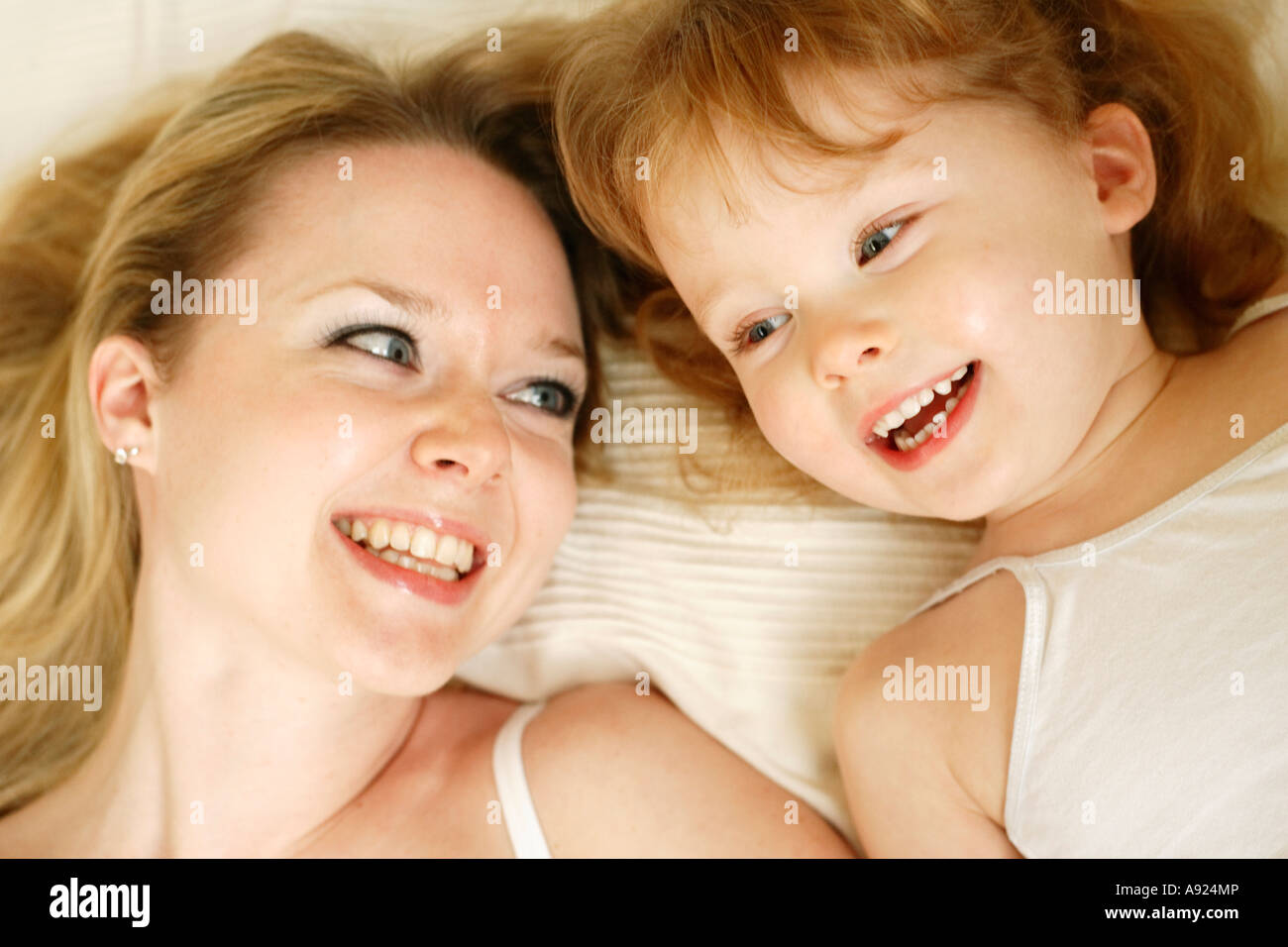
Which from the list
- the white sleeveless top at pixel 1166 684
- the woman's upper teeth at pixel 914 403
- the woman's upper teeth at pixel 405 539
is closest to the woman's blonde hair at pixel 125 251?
the woman's upper teeth at pixel 405 539

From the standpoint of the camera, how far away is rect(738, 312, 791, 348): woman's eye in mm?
1411

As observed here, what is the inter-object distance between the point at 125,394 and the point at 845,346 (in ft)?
3.11

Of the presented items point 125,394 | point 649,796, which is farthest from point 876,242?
point 125,394

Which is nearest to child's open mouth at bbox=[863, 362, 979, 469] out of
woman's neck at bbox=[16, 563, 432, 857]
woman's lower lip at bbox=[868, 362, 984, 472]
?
woman's lower lip at bbox=[868, 362, 984, 472]

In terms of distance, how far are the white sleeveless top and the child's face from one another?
15cm

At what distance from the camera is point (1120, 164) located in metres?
1.44

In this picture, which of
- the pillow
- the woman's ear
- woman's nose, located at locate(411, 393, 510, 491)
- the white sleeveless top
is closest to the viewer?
the white sleeveless top

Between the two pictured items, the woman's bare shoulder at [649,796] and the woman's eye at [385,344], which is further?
the woman's bare shoulder at [649,796]

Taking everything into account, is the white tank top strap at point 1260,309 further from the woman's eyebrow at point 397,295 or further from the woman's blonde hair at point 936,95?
the woman's eyebrow at point 397,295

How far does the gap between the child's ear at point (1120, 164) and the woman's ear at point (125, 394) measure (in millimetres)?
1232

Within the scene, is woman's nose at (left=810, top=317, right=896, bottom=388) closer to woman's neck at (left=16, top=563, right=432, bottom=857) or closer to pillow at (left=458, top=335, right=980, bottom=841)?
pillow at (left=458, top=335, right=980, bottom=841)

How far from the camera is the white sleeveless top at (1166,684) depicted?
1272 millimetres

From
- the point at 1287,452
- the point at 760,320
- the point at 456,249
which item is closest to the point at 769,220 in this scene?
the point at 760,320

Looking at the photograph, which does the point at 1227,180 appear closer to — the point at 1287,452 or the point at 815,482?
the point at 1287,452
